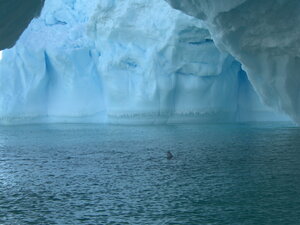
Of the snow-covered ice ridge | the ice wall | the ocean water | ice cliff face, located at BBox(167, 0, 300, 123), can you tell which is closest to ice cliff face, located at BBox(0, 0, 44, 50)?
the ocean water

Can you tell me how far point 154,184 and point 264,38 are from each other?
7.08 m

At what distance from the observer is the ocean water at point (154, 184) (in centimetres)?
752

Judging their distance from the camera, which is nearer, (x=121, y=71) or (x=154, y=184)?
(x=154, y=184)

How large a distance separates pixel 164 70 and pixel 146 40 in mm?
2092

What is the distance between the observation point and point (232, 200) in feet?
27.3

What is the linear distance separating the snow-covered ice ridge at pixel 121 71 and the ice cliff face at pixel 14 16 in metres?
12.4

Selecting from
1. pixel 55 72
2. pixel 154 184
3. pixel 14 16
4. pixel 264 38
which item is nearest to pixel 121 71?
pixel 55 72

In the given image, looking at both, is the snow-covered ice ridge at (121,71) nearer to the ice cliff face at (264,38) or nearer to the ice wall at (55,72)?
the ice wall at (55,72)

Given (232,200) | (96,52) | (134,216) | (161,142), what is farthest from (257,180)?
(96,52)

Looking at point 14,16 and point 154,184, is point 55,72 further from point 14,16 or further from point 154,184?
point 154,184

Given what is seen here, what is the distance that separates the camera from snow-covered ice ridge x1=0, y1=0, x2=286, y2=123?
84.7 feet

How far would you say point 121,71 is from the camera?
28.4 metres

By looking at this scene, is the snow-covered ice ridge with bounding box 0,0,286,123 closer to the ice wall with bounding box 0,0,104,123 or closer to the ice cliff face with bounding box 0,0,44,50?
the ice wall with bounding box 0,0,104,123

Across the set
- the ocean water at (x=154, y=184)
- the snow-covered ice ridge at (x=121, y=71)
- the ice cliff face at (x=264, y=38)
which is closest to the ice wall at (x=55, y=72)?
the snow-covered ice ridge at (x=121, y=71)
